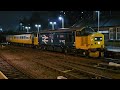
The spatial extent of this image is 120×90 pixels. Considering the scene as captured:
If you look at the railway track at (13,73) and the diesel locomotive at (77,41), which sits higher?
the diesel locomotive at (77,41)

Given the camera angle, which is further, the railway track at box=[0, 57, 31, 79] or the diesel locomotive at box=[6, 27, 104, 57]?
the diesel locomotive at box=[6, 27, 104, 57]

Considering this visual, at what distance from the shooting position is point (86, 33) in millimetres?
22781

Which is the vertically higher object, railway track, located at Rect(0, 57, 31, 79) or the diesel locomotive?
the diesel locomotive

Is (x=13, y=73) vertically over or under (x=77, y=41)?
under

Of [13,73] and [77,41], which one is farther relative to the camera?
[77,41]

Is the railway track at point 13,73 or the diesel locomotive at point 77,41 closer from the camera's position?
the railway track at point 13,73

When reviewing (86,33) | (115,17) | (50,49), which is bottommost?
(50,49)
